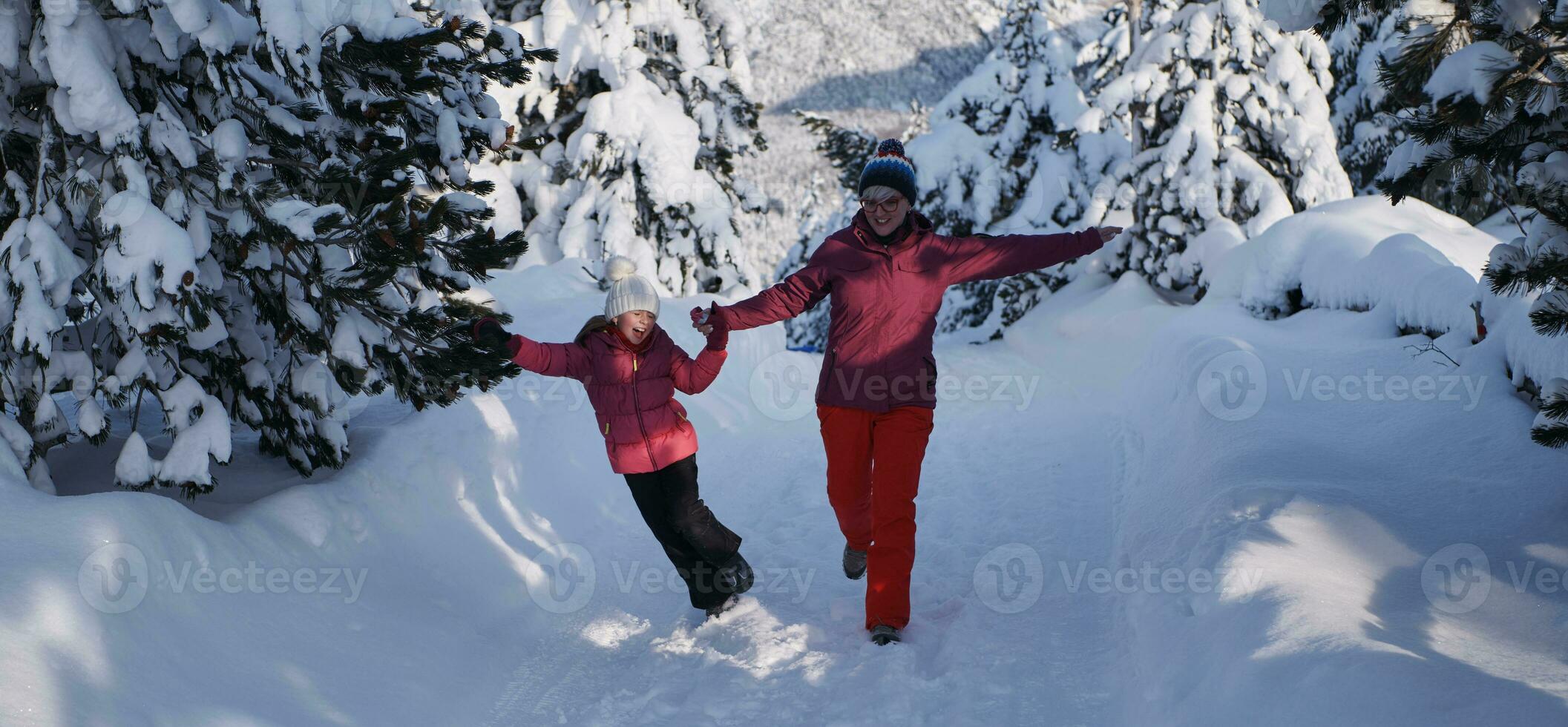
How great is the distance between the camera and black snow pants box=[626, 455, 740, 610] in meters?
4.65

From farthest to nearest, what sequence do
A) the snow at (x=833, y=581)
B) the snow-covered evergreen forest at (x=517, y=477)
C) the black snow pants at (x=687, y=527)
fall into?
1. the black snow pants at (x=687, y=527)
2. the snow-covered evergreen forest at (x=517, y=477)
3. the snow at (x=833, y=581)

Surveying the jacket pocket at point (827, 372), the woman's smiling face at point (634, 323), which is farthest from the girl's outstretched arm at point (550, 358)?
the jacket pocket at point (827, 372)

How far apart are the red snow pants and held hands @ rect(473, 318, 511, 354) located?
1.52 m

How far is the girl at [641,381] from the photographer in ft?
14.6

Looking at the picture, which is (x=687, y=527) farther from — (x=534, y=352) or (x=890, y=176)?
(x=890, y=176)

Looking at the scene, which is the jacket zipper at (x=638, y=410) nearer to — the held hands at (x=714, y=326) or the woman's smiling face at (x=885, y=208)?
the held hands at (x=714, y=326)

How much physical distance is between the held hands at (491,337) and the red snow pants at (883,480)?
1521mm

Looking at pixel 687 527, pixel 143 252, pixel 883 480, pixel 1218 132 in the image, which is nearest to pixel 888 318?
A: pixel 883 480

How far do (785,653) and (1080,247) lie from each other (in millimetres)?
2298

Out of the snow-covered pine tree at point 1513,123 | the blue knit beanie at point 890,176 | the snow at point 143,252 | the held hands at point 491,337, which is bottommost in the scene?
the held hands at point 491,337

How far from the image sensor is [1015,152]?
19875 mm

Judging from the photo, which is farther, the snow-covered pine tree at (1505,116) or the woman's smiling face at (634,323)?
the woman's smiling face at (634,323)

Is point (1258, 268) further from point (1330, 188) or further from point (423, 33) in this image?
point (423, 33)

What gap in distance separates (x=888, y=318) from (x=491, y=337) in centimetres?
180
